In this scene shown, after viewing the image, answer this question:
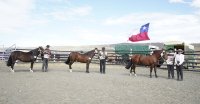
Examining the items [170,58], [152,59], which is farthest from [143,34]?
[170,58]

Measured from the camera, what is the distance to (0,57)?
40.2 meters

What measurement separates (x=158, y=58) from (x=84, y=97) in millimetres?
9797

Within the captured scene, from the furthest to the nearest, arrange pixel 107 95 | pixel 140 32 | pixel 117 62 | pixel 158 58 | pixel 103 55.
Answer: pixel 117 62, pixel 140 32, pixel 103 55, pixel 158 58, pixel 107 95

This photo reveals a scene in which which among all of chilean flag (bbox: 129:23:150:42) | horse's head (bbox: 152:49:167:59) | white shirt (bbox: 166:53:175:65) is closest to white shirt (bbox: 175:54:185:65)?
white shirt (bbox: 166:53:175:65)

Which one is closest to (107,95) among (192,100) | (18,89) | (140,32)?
(192,100)

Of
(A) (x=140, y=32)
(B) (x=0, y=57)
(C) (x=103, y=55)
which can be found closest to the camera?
(C) (x=103, y=55)

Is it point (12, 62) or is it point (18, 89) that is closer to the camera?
point (18, 89)

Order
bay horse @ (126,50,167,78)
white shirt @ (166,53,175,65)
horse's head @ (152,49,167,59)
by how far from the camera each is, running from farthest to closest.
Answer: bay horse @ (126,50,167,78)
horse's head @ (152,49,167,59)
white shirt @ (166,53,175,65)

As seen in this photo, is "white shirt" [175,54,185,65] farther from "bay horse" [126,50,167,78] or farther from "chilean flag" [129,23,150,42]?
"chilean flag" [129,23,150,42]

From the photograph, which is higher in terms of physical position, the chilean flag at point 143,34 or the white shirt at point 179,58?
the chilean flag at point 143,34

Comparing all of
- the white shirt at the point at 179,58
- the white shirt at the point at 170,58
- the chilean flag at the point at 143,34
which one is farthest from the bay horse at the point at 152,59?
the chilean flag at the point at 143,34

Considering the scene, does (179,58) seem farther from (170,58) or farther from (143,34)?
(143,34)

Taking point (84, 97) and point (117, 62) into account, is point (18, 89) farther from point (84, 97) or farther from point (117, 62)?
point (117, 62)

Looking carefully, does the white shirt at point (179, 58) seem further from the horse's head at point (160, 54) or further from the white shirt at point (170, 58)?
the horse's head at point (160, 54)
